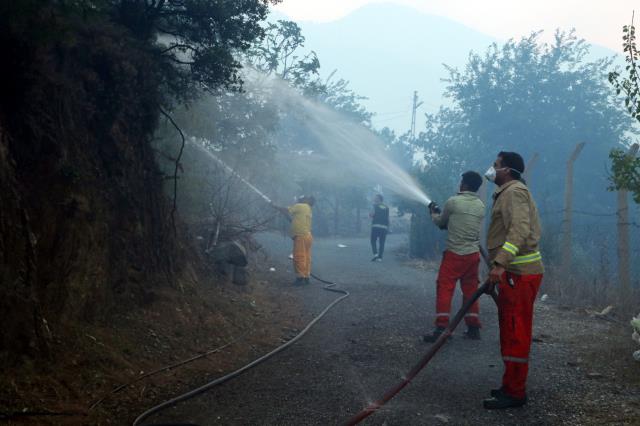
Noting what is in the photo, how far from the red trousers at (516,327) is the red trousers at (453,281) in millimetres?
2151

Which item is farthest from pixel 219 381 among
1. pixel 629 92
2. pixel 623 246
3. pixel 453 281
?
pixel 623 246

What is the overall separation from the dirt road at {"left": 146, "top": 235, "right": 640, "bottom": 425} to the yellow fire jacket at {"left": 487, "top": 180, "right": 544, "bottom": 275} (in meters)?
1.16

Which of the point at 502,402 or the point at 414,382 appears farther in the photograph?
the point at 414,382

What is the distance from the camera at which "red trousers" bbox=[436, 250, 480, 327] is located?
7297 mm

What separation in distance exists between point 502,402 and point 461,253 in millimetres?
2883

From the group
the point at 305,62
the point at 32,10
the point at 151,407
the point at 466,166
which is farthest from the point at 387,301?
the point at 466,166

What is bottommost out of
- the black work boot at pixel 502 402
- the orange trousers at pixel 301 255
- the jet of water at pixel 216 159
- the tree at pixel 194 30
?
the black work boot at pixel 502 402

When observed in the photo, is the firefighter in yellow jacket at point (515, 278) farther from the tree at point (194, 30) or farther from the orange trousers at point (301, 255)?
the orange trousers at point (301, 255)

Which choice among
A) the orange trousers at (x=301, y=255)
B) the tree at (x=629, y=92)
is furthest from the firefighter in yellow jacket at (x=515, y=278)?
the orange trousers at (x=301, y=255)

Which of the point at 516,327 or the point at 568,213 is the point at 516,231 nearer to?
the point at 516,327

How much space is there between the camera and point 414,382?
555cm

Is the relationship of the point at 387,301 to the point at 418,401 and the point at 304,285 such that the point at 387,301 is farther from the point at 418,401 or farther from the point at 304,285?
the point at 418,401

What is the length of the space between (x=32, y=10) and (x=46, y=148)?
49.5 inches

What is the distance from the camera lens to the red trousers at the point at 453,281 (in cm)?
730
